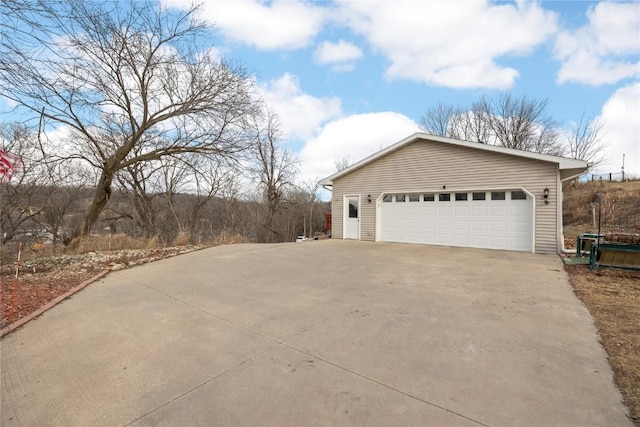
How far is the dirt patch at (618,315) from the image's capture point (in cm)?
240

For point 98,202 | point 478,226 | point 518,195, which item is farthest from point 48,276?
point 518,195

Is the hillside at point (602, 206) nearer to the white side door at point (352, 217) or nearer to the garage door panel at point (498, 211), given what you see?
the garage door panel at point (498, 211)

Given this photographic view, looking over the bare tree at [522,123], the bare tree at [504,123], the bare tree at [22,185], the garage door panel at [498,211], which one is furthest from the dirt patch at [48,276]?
the bare tree at [522,123]

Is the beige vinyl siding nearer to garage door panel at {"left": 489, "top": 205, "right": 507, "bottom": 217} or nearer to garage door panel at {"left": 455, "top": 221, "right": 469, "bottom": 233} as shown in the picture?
garage door panel at {"left": 489, "top": 205, "right": 507, "bottom": 217}

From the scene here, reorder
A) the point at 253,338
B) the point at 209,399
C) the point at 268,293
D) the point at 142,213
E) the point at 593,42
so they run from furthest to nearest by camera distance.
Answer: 1. the point at 142,213
2. the point at 593,42
3. the point at 268,293
4. the point at 253,338
5. the point at 209,399

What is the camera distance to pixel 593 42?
9.54 meters

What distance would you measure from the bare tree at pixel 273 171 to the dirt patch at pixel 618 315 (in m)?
20.5

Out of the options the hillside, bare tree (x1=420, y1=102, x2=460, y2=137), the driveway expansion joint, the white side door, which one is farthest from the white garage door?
bare tree (x1=420, y1=102, x2=460, y2=137)

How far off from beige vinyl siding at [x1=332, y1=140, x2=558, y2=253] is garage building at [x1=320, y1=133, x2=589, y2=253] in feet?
0.08

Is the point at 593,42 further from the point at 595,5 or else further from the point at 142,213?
the point at 142,213

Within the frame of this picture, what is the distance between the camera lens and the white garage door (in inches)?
376

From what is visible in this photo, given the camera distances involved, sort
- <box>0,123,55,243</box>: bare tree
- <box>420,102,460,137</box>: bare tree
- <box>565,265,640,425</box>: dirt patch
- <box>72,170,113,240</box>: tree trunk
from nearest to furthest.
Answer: <box>565,265,640,425</box>: dirt patch
<box>0,123,55,243</box>: bare tree
<box>72,170,113,240</box>: tree trunk
<box>420,102,460,137</box>: bare tree

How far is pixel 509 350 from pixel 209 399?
107 inches

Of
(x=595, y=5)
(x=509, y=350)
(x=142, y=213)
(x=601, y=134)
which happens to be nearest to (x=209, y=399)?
(x=509, y=350)
